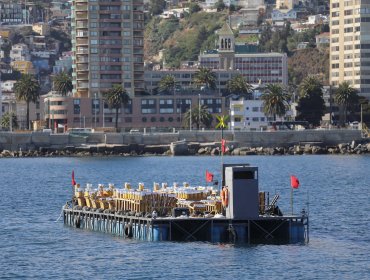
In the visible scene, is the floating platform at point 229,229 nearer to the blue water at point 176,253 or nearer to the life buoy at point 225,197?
the blue water at point 176,253

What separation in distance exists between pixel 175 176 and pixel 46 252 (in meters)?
84.8

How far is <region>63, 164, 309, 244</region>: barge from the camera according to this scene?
296 ft

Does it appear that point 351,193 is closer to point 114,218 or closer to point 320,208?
point 320,208

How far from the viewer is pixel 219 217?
297ft

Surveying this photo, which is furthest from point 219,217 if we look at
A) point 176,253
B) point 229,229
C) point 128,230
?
point 128,230

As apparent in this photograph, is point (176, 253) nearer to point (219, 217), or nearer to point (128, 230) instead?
point (219, 217)

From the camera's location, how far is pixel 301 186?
15625 centimetres

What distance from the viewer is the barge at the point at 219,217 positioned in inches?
3548

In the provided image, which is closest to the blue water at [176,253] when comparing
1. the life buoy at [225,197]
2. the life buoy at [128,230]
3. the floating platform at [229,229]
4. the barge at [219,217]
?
the life buoy at [128,230]

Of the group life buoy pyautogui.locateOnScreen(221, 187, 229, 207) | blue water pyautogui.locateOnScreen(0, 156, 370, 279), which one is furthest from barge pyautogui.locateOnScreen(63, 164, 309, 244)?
blue water pyautogui.locateOnScreen(0, 156, 370, 279)

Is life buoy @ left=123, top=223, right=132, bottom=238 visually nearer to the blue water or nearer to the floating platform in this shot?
the blue water

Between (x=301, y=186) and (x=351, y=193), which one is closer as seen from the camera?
(x=351, y=193)

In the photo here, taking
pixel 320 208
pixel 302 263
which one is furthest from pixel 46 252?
pixel 320 208

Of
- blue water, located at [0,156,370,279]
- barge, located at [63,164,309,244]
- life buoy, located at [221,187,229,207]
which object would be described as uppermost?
life buoy, located at [221,187,229,207]
